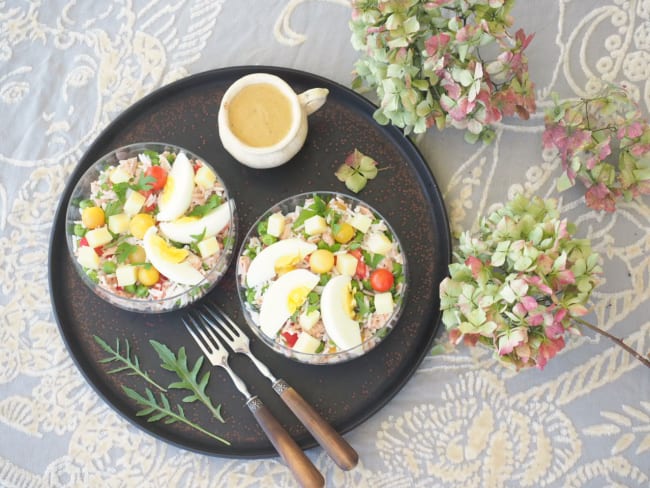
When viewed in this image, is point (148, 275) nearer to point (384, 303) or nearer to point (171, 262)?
point (171, 262)

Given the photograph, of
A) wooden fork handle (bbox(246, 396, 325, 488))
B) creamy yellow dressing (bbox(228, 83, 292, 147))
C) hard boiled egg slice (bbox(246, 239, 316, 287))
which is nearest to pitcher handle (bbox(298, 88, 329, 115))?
creamy yellow dressing (bbox(228, 83, 292, 147))

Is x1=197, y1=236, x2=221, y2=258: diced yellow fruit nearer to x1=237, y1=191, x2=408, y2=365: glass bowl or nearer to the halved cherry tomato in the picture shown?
x1=237, y1=191, x2=408, y2=365: glass bowl

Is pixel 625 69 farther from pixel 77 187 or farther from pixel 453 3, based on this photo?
pixel 77 187

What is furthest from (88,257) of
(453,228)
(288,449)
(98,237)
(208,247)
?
(453,228)

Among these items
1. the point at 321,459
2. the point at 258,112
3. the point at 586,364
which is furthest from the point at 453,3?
the point at 321,459

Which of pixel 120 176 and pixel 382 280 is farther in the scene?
pixel 120 176

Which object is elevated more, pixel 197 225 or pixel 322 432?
pixel 197 225
